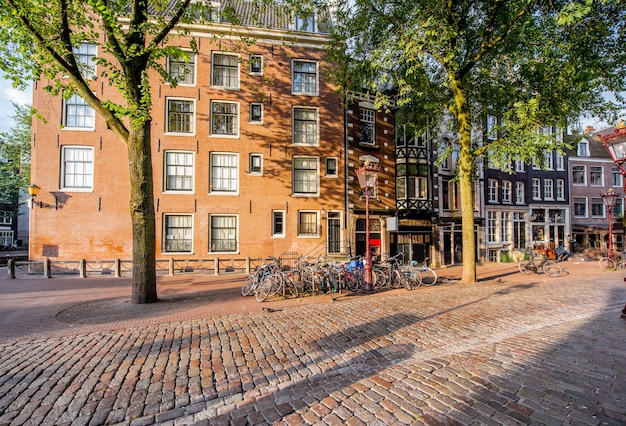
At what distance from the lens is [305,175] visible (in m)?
18.1

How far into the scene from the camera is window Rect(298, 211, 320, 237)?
58.7 ft

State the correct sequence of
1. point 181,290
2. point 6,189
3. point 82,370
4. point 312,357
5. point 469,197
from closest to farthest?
1. point 82,370
2. point 312,357
3. point 181,290
4. point 469,197
5. point 6,189

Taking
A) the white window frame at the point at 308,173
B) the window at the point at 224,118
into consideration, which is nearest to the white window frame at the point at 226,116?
the window at the point at 224,118

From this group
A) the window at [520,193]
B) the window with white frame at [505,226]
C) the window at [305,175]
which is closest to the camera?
the window at [305,175]

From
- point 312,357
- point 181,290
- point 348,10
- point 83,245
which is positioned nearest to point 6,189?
point 83,245

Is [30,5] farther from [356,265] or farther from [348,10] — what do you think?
[356,265]

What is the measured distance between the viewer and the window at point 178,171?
16.7m

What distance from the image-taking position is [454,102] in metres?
12.6

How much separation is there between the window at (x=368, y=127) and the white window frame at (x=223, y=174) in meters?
8.22

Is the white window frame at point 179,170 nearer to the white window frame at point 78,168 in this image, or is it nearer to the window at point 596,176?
the white window frame at point 78,168

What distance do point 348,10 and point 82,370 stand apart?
14.1 m

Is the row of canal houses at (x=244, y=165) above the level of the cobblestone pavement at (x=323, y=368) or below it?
above

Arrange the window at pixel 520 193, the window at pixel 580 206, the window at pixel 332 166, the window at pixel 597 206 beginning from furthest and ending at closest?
1. the window at pixel 597 206
2. the window at pixel 580 206
3. the window at pixel 520 193
4. the window at pixel 332 166

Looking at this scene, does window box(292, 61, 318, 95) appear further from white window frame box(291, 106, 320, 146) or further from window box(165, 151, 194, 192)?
window box(165, 151, 194, 192)
